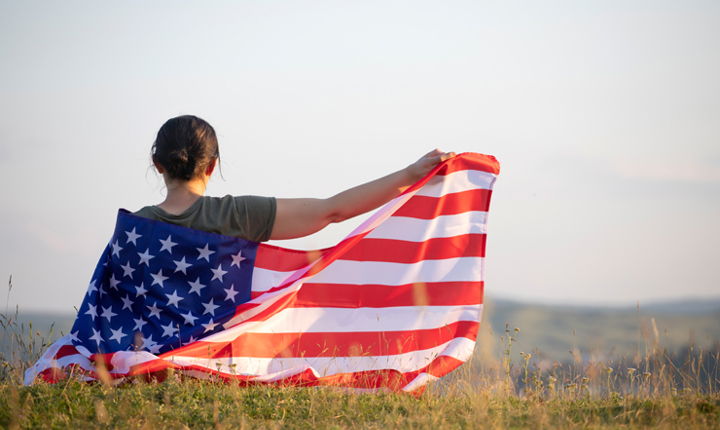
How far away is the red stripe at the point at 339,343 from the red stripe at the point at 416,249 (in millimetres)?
678

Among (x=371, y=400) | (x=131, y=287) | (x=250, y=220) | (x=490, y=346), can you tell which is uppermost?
(x=250, y=220)

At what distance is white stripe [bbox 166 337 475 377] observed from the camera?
449 cm

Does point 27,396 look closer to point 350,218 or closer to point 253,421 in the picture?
point 253,421

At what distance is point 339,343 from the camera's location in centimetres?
507

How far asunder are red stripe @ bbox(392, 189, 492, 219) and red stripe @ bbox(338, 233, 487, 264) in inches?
10.2

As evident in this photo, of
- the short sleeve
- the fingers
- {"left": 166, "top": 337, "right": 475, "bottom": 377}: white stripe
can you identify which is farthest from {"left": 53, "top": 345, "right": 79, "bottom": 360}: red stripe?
the fingers

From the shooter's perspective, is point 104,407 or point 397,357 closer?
point 104,407

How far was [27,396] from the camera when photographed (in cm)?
371

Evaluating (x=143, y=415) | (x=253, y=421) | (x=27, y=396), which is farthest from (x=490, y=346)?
(x=27, y=396)

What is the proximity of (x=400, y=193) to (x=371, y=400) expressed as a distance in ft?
6.57

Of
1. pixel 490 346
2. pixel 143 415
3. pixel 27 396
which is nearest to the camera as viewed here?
pixel 143 415

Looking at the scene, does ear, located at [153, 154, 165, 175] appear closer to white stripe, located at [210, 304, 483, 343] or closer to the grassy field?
white stripe, located at [210, 304, 483, 343]

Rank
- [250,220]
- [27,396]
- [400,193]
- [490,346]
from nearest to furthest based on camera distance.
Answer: [27,396] < [490,346] < [250,220] < [400,193]

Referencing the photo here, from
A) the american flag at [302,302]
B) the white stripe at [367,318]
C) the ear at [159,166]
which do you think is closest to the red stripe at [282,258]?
the american flag at [302,302]
